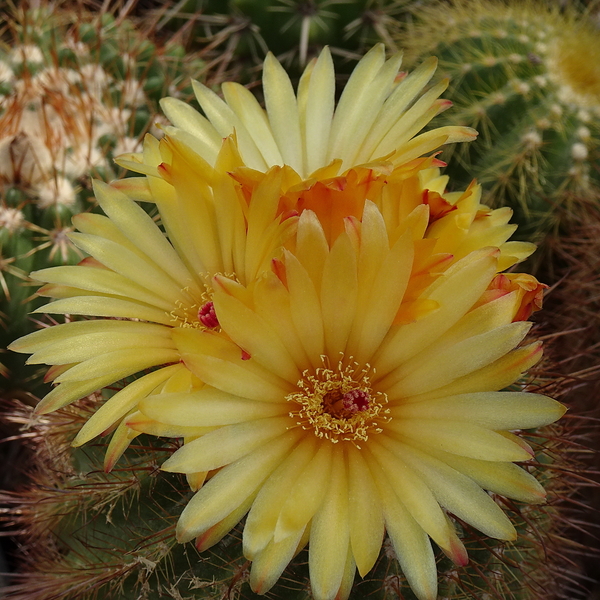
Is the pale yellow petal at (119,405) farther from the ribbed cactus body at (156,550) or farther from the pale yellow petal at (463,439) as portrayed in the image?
the pale yellow petal at (463,439)

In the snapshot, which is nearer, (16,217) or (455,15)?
(16,217)

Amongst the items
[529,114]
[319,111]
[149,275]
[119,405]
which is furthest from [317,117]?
[529,114]

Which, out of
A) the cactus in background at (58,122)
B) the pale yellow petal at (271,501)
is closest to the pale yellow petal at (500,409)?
the pale yellow petal at (271,501)

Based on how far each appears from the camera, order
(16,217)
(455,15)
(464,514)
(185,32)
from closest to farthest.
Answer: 1. (464,514)
2. (16,217)
3. (455,15)
4. (185,32)

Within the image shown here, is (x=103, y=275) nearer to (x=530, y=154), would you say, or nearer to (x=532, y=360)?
(x=532, y=360)

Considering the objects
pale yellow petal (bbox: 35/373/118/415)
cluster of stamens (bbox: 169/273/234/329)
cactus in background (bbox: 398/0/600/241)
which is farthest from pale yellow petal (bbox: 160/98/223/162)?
cactus in background (bbox: 398/0/600/241)

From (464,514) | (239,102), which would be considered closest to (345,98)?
(239,102)
